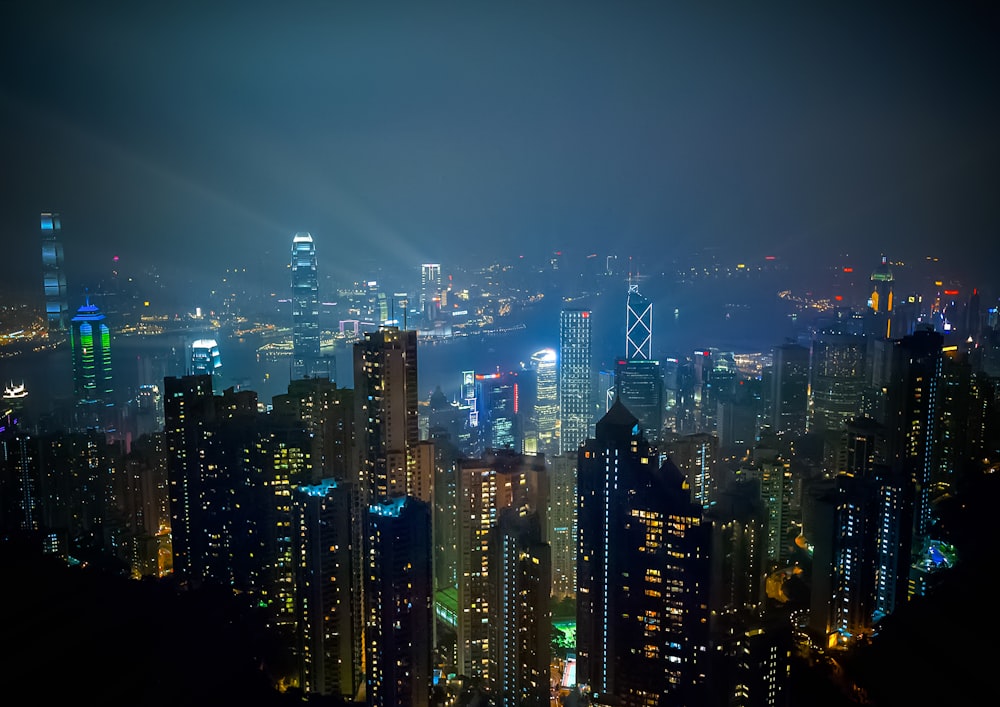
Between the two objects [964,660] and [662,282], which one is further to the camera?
[662,282]

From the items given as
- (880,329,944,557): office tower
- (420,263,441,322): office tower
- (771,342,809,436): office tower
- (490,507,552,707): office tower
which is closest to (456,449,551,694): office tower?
(490,507,552,707): office tower

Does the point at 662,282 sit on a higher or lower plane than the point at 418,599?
higher

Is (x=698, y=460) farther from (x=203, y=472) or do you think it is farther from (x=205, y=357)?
(x=205, y=357)

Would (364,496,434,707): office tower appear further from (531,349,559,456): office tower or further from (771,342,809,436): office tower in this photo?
(771,342,809,436): office tower

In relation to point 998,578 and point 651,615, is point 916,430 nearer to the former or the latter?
point 651,615

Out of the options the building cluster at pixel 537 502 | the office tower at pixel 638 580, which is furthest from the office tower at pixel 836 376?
the office tower at pixel 638 580

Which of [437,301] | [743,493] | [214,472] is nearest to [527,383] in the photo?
[437,301]

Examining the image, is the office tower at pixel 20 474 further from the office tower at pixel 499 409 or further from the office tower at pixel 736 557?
the office tower at pixel 736 557
